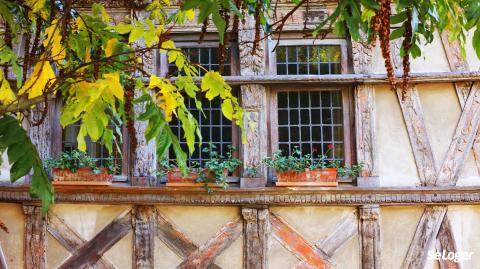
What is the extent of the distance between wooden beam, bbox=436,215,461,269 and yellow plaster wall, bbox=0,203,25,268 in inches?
184

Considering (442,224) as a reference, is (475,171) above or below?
above

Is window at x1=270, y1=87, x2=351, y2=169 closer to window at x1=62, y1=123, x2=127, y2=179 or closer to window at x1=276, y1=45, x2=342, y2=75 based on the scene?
window at x1=276, y1=45, x2=342, y2=75

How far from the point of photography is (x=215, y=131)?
22.2 ft

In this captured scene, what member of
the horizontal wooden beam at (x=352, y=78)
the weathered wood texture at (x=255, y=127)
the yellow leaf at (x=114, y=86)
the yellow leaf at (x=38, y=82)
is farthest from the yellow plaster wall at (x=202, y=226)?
the yellow leaf at (x=114, y=86)

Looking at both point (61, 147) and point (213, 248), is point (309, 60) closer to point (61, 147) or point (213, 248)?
point (213, 248)

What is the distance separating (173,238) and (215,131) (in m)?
1.32

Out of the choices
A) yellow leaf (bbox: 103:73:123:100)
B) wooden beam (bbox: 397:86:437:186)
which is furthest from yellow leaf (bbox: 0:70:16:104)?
wooden beam (bbox: 397:86:437:186)

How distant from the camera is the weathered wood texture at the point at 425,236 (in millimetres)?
6258

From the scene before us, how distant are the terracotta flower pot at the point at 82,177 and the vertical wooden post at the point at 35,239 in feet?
1.57

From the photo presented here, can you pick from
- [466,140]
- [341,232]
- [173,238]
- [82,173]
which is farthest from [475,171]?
[82,173]

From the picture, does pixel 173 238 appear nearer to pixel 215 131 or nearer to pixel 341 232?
pixel 215 131

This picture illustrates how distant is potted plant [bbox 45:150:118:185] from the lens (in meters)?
Answer: 6.36

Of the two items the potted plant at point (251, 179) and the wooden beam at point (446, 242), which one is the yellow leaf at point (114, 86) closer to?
the potted plant at point (251, 179)

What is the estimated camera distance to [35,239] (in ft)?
21.4
